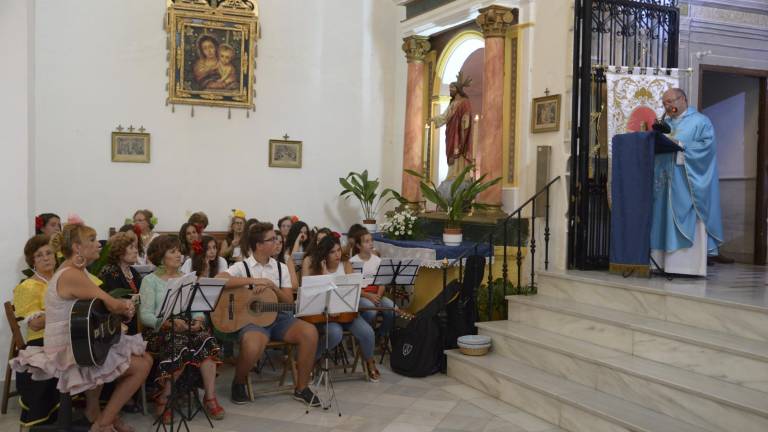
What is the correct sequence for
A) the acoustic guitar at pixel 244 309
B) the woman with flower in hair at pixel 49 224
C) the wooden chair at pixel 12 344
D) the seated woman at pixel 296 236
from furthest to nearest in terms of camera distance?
1. the seated woman at pixel 296 236
2. the woman with flower in hair at pixel 49 224
3. the acoustic guitar at pixel 244 309
4. the wooden chair at pixel 12 344

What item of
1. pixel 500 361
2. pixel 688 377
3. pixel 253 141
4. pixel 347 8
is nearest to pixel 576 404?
pixel 688 377

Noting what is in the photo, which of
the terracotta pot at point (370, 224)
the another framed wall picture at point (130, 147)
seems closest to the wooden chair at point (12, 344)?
the another framed wall picture at point (130, 147)

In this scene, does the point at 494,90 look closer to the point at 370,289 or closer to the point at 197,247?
the point at 370,289

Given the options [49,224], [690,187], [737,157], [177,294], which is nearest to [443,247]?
[690,187]

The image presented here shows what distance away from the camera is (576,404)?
18.4 feet

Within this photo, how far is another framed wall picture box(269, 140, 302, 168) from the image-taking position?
11.7 m

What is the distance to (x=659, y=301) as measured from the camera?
6367mm

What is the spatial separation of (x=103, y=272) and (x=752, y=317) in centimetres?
505

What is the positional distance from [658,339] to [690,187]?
195cm

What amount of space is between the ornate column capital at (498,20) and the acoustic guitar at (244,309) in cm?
508

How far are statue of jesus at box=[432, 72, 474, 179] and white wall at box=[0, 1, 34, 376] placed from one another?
5794 mm

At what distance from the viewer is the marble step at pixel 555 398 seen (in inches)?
205

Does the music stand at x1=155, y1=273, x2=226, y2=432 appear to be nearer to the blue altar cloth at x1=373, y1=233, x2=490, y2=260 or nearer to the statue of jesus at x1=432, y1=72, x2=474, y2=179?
the blue altar cloth at x1=373, y1=233, x2=490, y2=260

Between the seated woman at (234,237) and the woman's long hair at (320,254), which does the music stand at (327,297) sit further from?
the seated woman at (234,237)
